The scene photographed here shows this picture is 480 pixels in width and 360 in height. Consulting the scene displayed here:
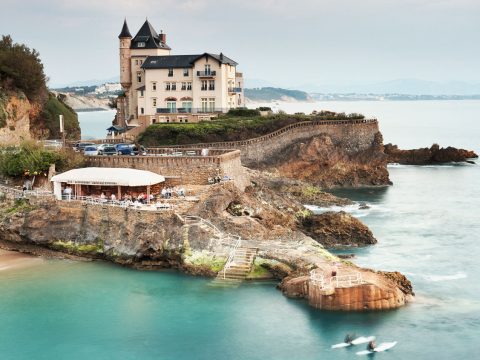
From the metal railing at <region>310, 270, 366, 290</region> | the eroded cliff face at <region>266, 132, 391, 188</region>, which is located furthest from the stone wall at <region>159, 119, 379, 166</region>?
the metal railing at <region>310, 270, 366, 290</region>

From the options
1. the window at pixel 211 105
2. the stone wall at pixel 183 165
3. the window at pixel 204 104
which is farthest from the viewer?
the window at pixel 211 105

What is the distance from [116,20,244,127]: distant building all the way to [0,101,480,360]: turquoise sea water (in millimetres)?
34772

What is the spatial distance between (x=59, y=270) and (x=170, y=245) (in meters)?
5.48

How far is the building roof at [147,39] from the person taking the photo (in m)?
73.9

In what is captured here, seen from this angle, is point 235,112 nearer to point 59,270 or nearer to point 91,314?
point 59,270

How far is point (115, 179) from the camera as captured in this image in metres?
38.3

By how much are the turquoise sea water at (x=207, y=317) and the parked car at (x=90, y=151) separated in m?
8.62

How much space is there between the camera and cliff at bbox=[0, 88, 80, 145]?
2180 inches

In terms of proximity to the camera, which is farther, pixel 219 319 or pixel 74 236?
pixel 74 236

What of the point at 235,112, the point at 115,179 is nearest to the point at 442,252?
the point at 115,179

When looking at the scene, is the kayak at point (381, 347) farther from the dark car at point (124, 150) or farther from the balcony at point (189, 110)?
the balcony at point (189, 110)

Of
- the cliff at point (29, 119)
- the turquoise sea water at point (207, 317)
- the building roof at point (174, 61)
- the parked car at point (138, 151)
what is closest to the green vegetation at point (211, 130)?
the building roof at point (174, 61)

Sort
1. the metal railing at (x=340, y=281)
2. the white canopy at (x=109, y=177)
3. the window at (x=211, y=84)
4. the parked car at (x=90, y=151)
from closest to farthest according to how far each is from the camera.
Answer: the metal railing at (x=340, y=281) < the white canopy at (x=109, y=177) < the parked car at (x=90, y=151) < the window at (x=211, y=84)

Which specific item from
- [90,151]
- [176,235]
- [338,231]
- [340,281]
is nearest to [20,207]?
[90,151]
